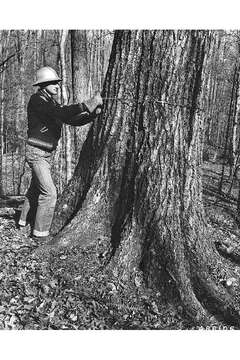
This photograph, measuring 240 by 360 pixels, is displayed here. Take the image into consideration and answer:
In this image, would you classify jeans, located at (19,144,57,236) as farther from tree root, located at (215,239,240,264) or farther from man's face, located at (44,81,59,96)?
tree root, located at (215,239,240,264)

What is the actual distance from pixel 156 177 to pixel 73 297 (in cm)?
132

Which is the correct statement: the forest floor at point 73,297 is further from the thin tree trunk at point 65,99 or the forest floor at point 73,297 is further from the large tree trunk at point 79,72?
the large tree trunk at point 79,72

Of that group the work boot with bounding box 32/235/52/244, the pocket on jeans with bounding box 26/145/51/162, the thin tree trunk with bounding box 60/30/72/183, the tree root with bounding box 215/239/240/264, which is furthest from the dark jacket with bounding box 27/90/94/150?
the tree root with bounding box 215/239/240/264

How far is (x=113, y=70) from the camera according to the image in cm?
337

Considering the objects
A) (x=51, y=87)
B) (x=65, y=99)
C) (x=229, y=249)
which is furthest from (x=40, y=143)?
(x=229, y=249)

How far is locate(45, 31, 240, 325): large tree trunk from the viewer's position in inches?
125

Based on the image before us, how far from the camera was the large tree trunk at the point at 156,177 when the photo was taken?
10.4 feet

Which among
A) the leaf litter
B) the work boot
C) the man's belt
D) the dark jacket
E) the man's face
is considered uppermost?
the man's face

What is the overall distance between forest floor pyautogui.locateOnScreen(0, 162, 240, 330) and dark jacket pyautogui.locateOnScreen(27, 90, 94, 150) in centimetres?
121

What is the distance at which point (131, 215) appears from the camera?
10.9ft

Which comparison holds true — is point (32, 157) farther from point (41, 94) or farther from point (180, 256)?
point (180, 256)

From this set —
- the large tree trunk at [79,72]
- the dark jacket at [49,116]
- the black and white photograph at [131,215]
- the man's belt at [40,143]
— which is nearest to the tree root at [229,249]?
the black and white photograph at [131,215]

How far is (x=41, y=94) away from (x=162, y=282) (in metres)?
2.23

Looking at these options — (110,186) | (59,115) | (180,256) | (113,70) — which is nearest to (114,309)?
(180,256)
